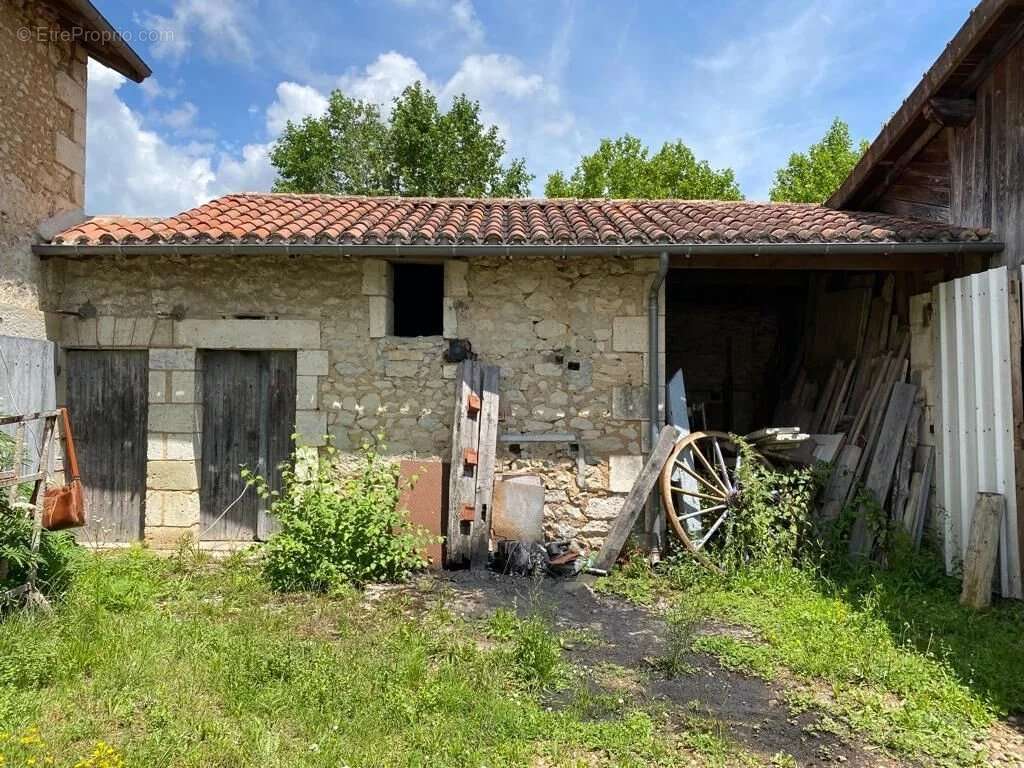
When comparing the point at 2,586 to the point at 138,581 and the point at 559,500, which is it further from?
the point at 559,500

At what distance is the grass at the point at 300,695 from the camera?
3.14m

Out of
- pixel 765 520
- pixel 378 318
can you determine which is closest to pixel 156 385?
pixel 378 318

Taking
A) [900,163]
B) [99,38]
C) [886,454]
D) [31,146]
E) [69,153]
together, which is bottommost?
[886,454]

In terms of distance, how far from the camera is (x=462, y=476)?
609 centimetres

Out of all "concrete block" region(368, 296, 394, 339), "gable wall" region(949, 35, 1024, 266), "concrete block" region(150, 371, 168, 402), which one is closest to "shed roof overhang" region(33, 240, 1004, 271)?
"gable wall" region(949, 35, 1024, 266)

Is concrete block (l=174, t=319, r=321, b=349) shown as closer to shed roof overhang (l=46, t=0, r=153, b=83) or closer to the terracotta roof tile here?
the terracotta roof tile

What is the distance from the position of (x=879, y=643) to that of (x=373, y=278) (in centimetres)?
483

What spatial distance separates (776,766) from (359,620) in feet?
9.07

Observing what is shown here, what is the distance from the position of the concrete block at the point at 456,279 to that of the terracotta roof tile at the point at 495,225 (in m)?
0.31

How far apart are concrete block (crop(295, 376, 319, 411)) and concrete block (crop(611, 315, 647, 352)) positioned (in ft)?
8.95

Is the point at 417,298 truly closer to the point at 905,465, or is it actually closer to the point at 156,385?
the point at 156,385

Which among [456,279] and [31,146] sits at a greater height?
[31,146]

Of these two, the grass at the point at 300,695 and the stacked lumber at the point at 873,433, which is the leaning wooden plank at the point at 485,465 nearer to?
the grass at the point at 300,695

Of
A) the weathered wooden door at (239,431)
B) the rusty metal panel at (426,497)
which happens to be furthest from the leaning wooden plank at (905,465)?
the weathered wooden door at (239,431)
